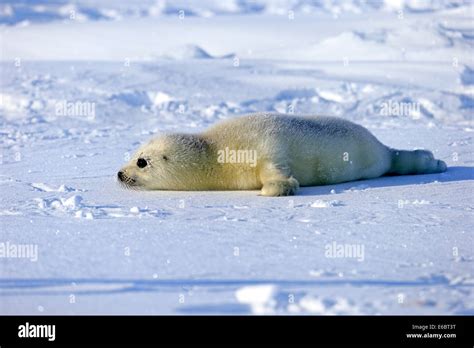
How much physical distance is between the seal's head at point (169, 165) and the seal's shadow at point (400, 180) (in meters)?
0.74

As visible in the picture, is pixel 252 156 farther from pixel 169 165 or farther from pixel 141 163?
pixel 141 163

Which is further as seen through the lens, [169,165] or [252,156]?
[169,165]

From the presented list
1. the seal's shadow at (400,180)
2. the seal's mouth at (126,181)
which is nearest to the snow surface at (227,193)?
the seal's shadow at (400,180)

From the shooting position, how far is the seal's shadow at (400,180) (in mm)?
5000

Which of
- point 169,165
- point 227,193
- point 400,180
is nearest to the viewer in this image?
point 227,193

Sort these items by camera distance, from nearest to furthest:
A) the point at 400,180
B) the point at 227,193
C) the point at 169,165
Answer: the point at 227,193 < the point at 169,165 < the point at 400,180

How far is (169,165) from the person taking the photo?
5.17 metres

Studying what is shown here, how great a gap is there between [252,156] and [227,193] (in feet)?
1.01

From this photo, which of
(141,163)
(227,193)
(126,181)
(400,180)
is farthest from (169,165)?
(400,180)

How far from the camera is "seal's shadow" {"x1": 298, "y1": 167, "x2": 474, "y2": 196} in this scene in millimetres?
5000

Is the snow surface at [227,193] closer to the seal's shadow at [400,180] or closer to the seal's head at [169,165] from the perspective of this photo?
the seal's shadow at [400,180]

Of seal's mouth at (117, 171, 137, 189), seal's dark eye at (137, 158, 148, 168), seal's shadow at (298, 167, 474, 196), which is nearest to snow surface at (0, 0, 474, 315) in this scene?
seal's shadow at (298, 167, 474, 196)

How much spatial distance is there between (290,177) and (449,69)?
26.0 ft
